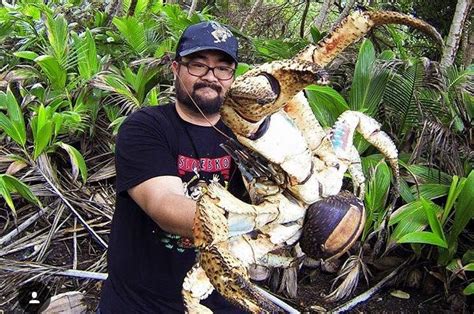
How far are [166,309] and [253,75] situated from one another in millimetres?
953

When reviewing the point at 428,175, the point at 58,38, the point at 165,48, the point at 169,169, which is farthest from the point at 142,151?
the point at 58,38

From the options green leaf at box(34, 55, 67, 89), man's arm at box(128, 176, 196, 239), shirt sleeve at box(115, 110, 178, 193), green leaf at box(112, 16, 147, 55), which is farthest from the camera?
green leaf at box(112, 16, 147, 55)

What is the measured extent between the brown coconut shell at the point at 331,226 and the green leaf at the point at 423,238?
1.68m

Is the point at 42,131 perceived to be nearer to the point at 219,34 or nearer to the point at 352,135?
the point at 219,34

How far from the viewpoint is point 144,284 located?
1.79 meters

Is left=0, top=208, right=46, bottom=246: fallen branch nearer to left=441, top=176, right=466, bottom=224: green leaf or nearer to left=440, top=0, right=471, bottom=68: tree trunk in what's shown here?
left=441, top=176, right=466, bottom=224: green leaf

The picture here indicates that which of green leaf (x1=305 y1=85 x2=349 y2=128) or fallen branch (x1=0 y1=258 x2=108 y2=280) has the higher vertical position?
green leaf (x1=305 y1=85 x2=349 y2=128)

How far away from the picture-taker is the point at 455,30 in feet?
12.6

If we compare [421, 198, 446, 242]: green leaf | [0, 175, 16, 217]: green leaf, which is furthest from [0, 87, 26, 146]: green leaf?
[421, 198, 446, 242]: green leaf

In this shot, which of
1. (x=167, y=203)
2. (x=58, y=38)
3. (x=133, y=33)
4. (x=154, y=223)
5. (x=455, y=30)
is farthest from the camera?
(x=133, y=33)

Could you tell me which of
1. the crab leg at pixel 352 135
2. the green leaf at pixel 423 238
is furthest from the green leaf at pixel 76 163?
the crab leg at pixel 352 135

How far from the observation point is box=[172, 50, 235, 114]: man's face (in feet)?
5.21

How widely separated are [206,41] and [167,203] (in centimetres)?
47

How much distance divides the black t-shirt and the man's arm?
0.35 ft
